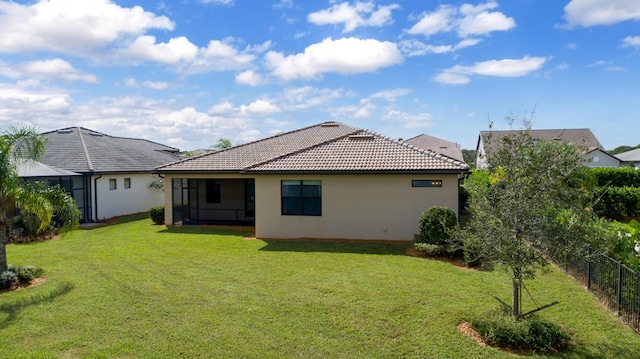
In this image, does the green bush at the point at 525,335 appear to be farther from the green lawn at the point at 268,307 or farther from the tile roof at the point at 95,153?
the tile roof at the point at 95,153

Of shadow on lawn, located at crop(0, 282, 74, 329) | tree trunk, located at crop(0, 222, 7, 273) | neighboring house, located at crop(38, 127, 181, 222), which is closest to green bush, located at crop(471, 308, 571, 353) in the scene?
shadow on lawn, located at crop(0, 282, 74, 329)

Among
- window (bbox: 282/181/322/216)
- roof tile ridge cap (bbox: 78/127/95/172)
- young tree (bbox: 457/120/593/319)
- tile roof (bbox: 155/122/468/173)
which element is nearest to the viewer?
young tree (bbox: 457/120/593/319)

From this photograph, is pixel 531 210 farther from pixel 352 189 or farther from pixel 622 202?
pixel 622 202

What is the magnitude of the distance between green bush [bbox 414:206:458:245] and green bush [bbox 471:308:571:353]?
5836 millimetres

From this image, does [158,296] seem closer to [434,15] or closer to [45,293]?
[45,293]

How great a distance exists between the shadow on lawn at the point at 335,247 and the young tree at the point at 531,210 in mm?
6626

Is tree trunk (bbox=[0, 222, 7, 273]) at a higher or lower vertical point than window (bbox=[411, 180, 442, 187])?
lower

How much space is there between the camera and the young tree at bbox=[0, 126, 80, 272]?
33.5 feet

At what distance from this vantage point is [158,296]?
9148 millimetres

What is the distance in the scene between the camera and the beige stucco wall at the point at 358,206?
1515 centimetres

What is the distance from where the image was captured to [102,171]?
72.5 ft

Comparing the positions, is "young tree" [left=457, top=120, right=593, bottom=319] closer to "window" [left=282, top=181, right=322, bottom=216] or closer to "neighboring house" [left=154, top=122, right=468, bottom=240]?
"neighboring house" [left=154, top=122, right=468, bottom=240]

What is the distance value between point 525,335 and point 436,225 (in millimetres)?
6529

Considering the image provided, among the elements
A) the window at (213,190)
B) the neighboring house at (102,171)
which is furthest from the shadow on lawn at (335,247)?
the neighboring house at (102,171)
